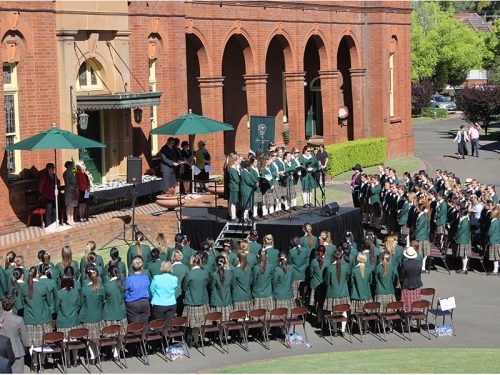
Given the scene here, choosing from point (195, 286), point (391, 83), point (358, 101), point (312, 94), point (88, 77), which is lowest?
point (195, 286)

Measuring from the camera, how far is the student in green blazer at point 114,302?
19.7 m

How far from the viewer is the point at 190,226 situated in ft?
92.8

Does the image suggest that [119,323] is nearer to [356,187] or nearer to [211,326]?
[211,326]

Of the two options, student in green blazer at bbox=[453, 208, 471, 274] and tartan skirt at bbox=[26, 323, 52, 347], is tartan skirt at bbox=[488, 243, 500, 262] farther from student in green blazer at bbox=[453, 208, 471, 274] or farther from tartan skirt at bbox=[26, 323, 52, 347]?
tartan skirt at bbox=[26, 323, 52, 347]

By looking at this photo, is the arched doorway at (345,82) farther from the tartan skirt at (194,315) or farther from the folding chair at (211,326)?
the tartan skirt at (194,315)

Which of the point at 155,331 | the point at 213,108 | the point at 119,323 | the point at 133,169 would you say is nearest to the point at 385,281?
the point at 155,331

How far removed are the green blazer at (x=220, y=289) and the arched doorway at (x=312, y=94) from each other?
92.7ft

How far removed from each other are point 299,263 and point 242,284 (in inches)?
95.5

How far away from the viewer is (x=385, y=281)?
21.6 m

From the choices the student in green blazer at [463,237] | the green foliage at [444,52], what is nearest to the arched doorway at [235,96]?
the student in green blazer at [463,237]

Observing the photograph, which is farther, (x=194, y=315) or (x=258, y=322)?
(x=258, y=322)

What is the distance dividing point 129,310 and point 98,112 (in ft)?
41.8

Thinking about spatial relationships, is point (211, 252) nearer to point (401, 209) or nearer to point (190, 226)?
point (190, 226)

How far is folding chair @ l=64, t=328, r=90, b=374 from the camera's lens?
1930cm
